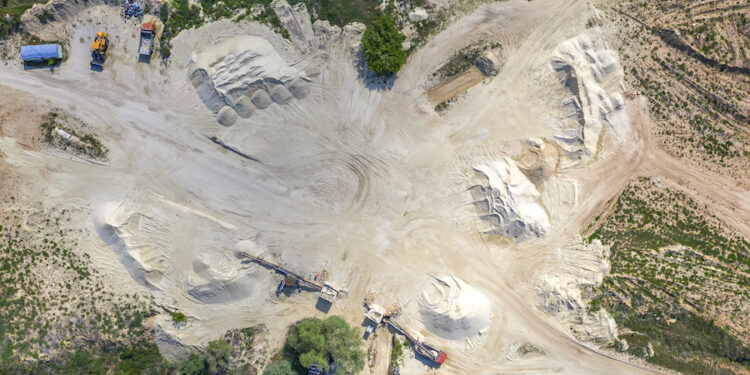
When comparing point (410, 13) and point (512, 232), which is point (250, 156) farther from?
point (512, 232)

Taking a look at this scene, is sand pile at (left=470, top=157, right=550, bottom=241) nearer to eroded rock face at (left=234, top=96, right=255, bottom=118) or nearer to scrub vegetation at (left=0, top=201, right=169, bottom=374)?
eroded rock face at (left=234, top=96, right=255, bottom=118)

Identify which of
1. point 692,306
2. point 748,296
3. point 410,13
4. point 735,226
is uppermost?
point 410,13

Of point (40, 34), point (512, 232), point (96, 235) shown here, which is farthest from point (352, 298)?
point (40, 34)

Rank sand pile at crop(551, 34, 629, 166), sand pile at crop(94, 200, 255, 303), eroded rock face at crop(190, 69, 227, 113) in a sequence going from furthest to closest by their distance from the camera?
1. sand pile at crop(551, 34, 629, 166)
2. sand pile at crop(94, 200, 255, 303)
3. eroded rock face at crop(190, 69, 227, 113)

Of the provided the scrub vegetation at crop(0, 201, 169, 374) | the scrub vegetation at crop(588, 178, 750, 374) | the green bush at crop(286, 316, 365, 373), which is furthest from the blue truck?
the scrub vegetation at crop(588, 178, 750, 374)

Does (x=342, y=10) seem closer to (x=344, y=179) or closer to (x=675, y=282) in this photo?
(x=344, y=179)

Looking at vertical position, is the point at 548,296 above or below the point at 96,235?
above

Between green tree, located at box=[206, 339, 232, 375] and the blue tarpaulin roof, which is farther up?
Answer: the blue tarpaulin roof
